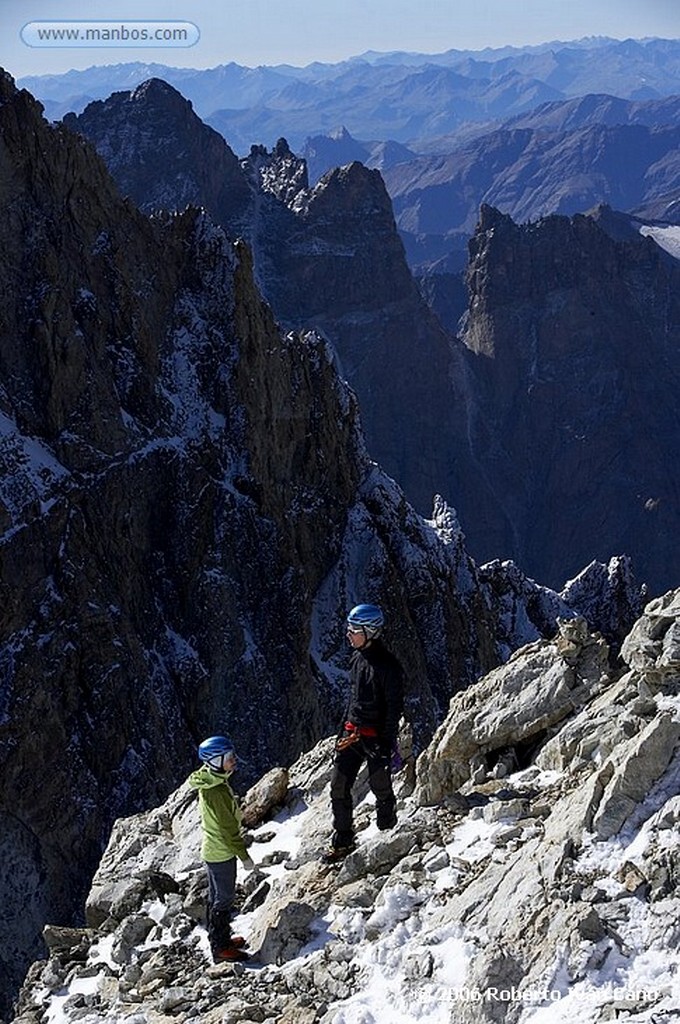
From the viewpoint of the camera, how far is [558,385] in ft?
516

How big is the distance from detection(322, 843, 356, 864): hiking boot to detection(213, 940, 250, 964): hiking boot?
68.5 inches

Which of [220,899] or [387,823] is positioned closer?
[220,899]

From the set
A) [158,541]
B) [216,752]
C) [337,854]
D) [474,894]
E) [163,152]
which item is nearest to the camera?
[474,894]

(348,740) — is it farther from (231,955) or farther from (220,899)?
(231,955)

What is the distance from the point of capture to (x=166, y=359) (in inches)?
2361

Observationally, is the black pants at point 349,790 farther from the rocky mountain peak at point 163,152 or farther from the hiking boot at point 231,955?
the rocky mountain peak at point 163,152

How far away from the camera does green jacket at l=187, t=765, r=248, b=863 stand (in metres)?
13.1

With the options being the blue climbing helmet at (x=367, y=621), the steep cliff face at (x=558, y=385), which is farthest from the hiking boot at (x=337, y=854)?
the steep cliff face at (x=558, y=385)

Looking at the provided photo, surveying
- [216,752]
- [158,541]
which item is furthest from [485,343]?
[216,752]

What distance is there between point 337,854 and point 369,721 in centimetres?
175

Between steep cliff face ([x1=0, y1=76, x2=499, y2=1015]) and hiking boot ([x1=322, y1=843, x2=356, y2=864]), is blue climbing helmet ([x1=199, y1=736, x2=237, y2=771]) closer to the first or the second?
hiking boot ([x1=322, y1=843, x2=356, y2=864])

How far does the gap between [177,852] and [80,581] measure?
3351 cm

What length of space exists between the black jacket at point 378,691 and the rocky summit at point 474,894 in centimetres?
126

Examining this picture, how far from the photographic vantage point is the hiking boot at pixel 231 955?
42.0ft
